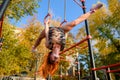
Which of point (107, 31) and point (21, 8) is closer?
point (21, 8)

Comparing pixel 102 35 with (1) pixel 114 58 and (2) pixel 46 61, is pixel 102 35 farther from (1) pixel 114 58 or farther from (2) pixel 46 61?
(2) pixel 46 61

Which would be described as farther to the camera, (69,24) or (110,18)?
(110,18)

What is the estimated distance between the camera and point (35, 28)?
60.2 ft

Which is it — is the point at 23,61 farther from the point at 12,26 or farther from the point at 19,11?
the point at 19,11

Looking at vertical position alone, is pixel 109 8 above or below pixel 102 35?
above

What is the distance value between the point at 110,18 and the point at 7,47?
7.86 m

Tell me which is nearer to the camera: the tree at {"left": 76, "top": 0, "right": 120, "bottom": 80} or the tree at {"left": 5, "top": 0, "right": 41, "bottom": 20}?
the tree at {"left": 5, "top": 0, "right": 41, "bottom": 20}

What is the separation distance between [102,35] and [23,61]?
6002mm

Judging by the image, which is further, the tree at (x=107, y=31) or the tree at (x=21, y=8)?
the tree at (x=107, y=31)

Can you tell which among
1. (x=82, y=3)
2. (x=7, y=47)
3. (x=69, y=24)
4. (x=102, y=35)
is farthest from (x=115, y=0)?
(x=69, y=24)

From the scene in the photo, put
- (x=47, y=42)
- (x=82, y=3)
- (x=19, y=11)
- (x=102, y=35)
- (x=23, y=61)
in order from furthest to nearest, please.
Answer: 1. (x=102, y=35)
2. (x=23, y=61)
3. (x=19, y=11)
4. (x=82, y=3)
5. (x=47, y=42)

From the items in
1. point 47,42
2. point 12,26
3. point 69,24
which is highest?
point 12,26

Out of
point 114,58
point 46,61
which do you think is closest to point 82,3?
point 46,61

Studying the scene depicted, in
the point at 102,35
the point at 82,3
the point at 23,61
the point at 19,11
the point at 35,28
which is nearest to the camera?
the point at 82,3
